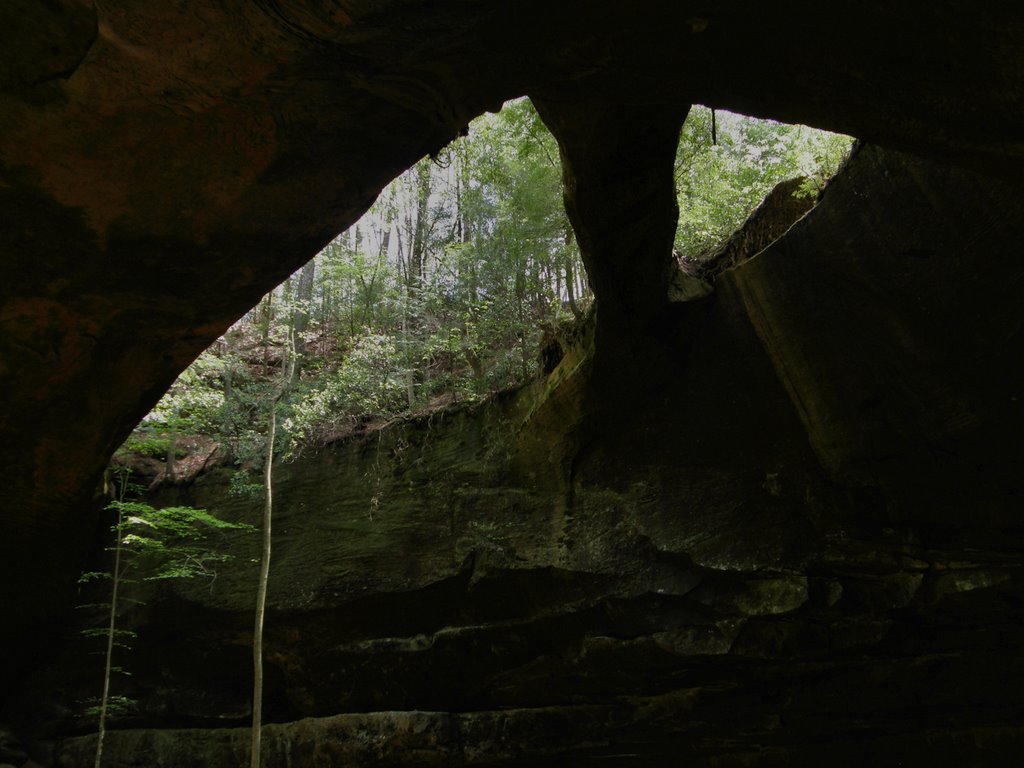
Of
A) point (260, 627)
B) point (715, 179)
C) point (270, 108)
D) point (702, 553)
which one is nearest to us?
point (270, 108)

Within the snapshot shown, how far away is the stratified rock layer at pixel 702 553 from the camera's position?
218 inches

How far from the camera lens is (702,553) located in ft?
21.7

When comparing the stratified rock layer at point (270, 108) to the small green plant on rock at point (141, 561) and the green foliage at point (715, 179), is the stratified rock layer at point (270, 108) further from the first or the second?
the small green plant on rock at point (141, 561)

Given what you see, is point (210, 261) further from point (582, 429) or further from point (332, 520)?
point (332, 520)

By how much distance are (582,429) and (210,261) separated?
5253 millimetres

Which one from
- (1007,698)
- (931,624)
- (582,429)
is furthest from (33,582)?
(1007,698)

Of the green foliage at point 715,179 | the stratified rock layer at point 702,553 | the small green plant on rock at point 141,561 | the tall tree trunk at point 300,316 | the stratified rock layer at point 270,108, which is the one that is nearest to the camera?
the stratified rock layer at point 270,108

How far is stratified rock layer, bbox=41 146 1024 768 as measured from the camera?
18.1 feet

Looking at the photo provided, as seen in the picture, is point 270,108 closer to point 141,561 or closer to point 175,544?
point 175,544

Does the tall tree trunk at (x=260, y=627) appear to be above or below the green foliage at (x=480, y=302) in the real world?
below

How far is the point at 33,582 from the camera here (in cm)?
657

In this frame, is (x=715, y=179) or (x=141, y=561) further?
(x=141, y=561)

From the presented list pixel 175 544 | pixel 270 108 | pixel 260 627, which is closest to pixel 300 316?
pixel 175 544

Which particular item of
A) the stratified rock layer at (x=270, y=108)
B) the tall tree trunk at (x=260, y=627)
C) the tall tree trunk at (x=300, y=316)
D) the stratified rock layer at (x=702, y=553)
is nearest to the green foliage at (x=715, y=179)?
the stratified rock layer at (x=702, y=553)
